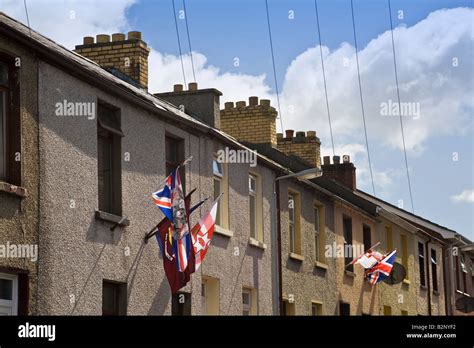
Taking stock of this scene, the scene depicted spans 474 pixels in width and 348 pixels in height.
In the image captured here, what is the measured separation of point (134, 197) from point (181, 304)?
2706 millimetres

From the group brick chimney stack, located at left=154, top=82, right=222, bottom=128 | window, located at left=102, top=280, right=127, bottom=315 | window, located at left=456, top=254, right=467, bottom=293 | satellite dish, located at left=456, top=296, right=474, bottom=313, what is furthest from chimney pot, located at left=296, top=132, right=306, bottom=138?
window, located at left=102, top=280, right=127, bottom=315

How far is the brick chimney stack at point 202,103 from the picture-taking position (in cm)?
2523

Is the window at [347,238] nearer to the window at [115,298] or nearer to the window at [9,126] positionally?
the window at [115,298]

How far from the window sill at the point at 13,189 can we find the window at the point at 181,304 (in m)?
5.56

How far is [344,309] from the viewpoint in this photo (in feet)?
105

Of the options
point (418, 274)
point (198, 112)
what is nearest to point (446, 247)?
point (418, 274)

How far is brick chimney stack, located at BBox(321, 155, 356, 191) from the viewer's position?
39.7 meters

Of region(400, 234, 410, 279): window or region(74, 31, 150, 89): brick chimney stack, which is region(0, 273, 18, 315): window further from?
region(400, 234, 410, 279): window

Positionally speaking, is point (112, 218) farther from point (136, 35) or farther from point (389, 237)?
point (389, 237)

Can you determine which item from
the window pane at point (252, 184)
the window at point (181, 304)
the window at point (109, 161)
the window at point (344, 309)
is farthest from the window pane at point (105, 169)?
the window at point (344, 309)

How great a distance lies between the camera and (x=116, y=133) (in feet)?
62.2

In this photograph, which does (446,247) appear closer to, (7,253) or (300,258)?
(300,258)

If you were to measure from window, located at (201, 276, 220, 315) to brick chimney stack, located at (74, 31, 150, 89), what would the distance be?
168 inches
